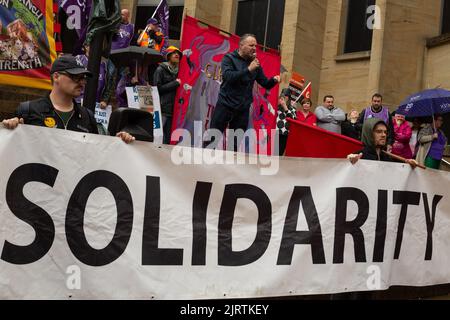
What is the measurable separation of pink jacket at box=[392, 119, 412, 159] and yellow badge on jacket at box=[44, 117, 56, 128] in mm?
7145

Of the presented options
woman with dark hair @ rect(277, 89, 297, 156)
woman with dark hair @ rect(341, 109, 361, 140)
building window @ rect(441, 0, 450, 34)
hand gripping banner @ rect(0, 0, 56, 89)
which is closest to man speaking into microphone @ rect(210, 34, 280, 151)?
woman with dark hair @ rect(277, 89, 297, 156)

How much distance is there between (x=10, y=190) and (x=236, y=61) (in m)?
4.03

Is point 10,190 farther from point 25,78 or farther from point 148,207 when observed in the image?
point 25,78

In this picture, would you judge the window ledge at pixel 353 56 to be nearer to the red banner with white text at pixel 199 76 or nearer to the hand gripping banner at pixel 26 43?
the red banner with white text at pixel 199 76

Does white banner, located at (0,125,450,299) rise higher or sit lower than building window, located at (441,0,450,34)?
lower

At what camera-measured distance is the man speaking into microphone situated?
7941 millimetres

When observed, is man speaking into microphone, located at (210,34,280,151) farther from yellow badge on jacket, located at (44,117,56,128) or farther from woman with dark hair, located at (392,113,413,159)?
woman with dark hair, located at (392,113,413,159)

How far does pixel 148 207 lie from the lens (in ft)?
16.7

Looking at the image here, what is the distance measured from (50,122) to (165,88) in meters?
5.36

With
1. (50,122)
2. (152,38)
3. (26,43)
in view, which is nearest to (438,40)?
(152,38)

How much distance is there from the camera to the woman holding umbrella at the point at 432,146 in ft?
35.5

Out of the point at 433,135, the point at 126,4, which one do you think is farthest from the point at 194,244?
the point at 126,4

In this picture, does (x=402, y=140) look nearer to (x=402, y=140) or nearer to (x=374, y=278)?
(x=402, y=140)

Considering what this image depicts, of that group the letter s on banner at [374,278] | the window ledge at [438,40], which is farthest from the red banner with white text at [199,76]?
the window ledge at [438,40]
